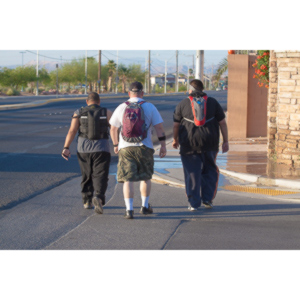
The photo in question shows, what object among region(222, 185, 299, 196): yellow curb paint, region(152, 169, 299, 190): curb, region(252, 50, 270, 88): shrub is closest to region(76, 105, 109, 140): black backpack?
region(152, 169, 299, 190): curb

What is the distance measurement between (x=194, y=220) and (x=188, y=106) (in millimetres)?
1686

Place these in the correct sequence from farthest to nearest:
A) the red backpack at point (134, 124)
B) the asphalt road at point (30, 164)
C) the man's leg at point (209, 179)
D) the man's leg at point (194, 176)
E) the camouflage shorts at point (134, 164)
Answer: the asphalt road at point (30, 164) → the man's leg at point (209, 179) → the man's leg at point (194, 176) → the camouflage shorts at point (134, 164) → the red backpack at point (134, 124)

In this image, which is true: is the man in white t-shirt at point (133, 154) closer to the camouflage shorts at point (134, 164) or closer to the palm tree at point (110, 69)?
the camouflage shorts at point (134, 164)

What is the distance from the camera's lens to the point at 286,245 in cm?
595

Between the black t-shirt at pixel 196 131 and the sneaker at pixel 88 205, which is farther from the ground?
the black t-shirt at pixel 196 131

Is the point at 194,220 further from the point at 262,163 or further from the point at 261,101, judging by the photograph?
the point at 261,101

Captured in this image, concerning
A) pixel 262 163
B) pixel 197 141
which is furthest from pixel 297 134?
pixel 197 141

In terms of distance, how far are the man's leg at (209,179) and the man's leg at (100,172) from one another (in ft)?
4.87

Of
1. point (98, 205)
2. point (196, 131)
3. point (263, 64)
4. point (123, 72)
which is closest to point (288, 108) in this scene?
point (263, 64)

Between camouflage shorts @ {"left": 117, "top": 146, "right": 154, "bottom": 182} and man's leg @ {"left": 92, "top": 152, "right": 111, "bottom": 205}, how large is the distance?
0.44 meters

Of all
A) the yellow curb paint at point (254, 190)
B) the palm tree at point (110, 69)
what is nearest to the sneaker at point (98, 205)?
the yellow curb paint at point (254, 190)

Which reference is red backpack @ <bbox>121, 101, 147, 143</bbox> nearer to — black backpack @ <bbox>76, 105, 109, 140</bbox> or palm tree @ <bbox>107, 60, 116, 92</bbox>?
black backpack @ <bbox>76, 105, 109, 140</bbox>

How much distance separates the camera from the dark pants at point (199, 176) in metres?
7.82

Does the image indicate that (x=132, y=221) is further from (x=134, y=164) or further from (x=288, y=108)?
(x=288, y=108)
